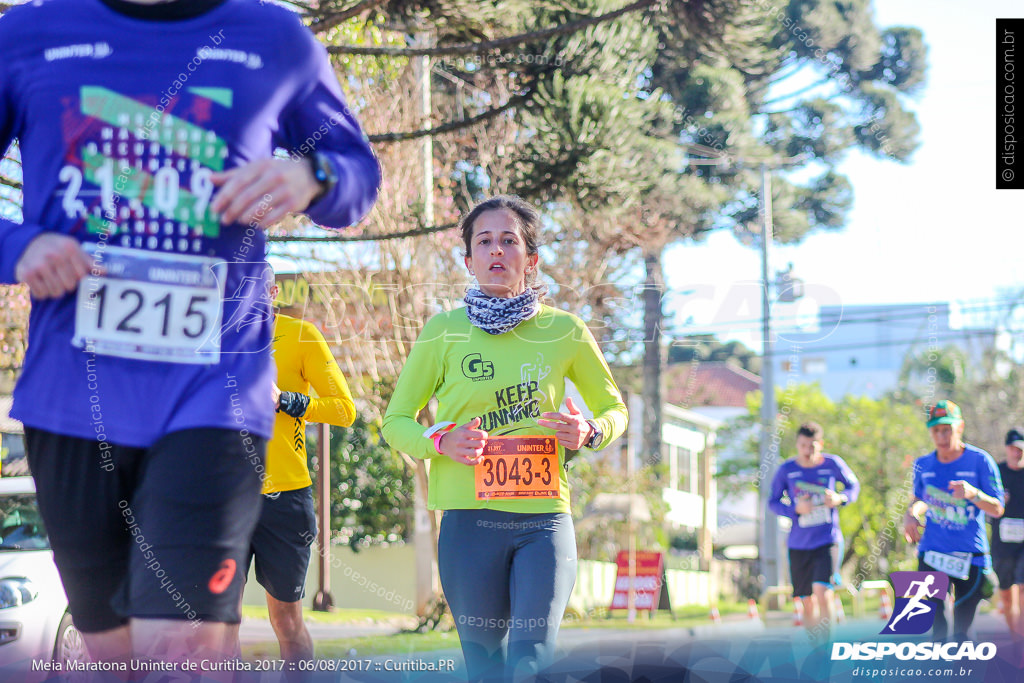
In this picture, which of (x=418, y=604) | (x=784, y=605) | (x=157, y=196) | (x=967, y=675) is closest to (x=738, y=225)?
(x=784, y=605)

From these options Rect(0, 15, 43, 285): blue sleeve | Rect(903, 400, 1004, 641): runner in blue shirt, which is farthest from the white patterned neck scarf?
Rect(903, 400, 1004, 641): runner in blue shirt

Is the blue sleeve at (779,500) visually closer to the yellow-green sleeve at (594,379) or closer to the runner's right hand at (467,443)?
the yellow-green sleeve at (594,379)

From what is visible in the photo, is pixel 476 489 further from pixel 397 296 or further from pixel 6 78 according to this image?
pixel 397 296

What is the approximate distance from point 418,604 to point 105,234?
26.6 feet

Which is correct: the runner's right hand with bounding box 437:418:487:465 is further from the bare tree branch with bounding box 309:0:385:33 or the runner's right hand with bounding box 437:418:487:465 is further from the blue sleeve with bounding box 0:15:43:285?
the bare tree branch with bounding box 309:0:385:33

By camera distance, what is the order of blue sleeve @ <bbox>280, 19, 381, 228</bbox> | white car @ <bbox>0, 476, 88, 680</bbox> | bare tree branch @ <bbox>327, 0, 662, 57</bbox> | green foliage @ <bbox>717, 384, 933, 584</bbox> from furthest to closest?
1. green foliage @ <bbox>717, 384, 933, 584</bbox>
2. bare tree branch @ <bbox>327, 0, 662, 57</bbox>
3. white car @ <bbox>0, 476, 88, 680</bbox>
4. blue sleeve @ <bbox>280, 19, 381, 228</bbox>

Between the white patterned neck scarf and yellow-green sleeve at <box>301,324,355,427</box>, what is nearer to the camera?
the white patterned neck scarf

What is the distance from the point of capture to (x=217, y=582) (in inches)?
68.6

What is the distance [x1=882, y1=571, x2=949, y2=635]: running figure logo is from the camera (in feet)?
13.5

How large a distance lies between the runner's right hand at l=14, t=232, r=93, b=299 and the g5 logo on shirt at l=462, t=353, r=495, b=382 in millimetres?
1611

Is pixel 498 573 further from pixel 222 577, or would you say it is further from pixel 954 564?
pixel 954 564

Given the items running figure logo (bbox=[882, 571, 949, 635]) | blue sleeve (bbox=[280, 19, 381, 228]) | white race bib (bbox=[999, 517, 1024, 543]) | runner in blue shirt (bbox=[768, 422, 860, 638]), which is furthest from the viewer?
white race bib (bbox=[999, 517, 1024, 543])

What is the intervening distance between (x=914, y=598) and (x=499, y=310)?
8.38ft

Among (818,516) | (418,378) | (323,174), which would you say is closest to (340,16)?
(418,378)
